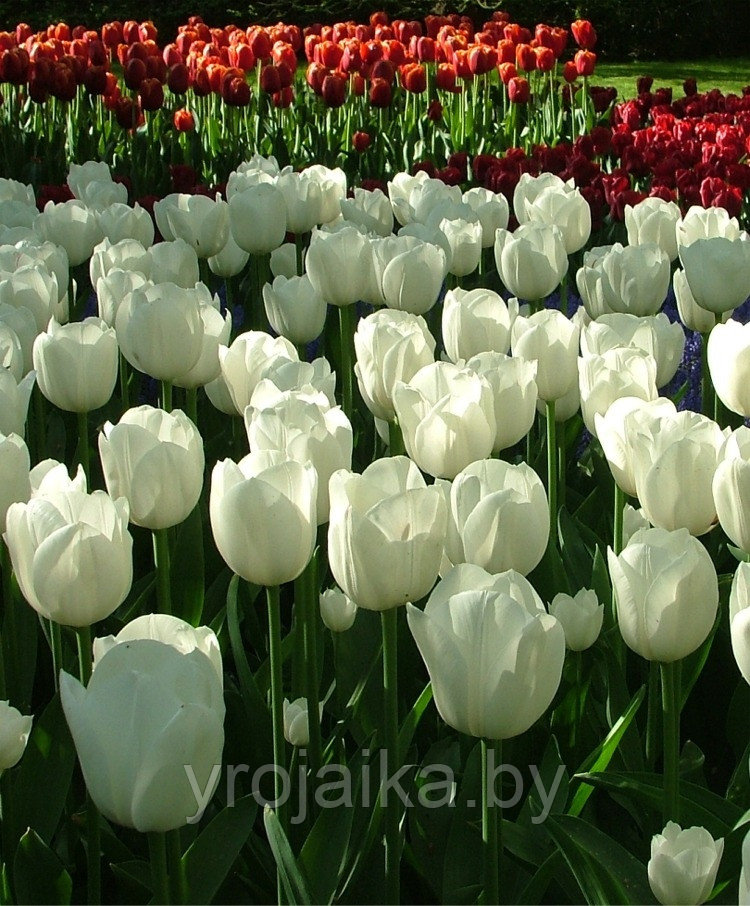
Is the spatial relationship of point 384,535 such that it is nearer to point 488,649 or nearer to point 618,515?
point 488,649

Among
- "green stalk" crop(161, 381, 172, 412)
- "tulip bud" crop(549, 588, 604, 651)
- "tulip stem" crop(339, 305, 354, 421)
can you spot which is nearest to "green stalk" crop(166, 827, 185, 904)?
"tulip bud" crop(549, 588, 604, 651)

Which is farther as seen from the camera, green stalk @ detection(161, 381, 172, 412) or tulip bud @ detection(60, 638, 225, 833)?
green stalk @ detection(161, 381, 172, 412)

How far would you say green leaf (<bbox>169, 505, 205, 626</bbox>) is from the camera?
2.03 meters

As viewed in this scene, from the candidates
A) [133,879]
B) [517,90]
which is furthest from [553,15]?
[133,879]

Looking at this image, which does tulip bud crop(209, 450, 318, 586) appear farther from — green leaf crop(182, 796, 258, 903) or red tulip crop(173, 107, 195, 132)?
red tulip crop(173, 107, 195, 132)

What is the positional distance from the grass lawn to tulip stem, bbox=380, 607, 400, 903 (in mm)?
13192

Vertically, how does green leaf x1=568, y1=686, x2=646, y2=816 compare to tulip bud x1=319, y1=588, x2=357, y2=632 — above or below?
below

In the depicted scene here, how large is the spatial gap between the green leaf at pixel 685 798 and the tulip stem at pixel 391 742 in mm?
216

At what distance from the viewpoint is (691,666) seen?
1817 mm

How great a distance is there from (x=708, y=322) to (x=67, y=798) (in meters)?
1.69

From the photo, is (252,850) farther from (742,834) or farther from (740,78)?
(740,78)

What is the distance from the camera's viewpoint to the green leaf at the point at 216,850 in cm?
134

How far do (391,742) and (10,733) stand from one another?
16.2 inches

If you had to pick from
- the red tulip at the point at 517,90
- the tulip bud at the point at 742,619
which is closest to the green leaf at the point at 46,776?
the tulip bud at the point at 742,619
